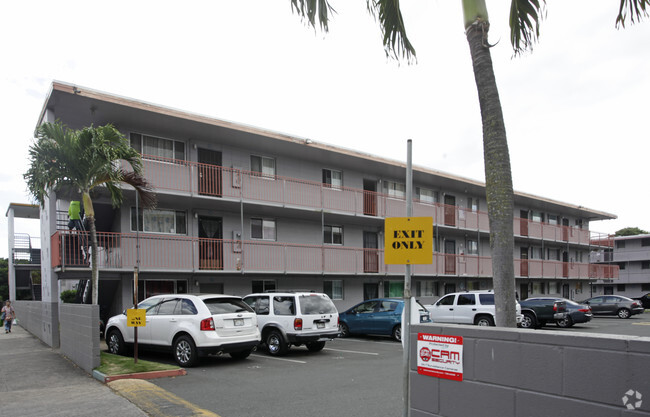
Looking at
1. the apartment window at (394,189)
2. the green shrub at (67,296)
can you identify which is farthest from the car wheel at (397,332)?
the green shrub at (67,296)

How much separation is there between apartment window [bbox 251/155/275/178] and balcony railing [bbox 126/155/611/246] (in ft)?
2.66

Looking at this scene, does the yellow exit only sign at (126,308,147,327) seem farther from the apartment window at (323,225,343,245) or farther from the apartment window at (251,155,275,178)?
the apartment window at (323,225,343,245)

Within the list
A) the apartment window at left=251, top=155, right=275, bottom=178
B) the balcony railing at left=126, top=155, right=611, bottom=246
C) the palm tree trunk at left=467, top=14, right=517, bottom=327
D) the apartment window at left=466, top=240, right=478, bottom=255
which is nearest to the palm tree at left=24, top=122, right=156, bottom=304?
the balcony railing at left=126, top=155, right=611, bottom=246

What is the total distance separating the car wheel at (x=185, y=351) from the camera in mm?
11633

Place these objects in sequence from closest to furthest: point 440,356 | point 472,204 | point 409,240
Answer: point 440,356, point 409,240, point 472,204

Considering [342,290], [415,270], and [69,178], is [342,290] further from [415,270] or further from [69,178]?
[69,178]

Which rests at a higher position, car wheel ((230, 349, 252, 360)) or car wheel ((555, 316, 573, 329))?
car wheel ((230, 349, 252, 360))

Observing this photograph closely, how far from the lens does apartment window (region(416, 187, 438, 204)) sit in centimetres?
2867

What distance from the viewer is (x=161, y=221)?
18188 millimetres

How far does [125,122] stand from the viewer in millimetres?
17266

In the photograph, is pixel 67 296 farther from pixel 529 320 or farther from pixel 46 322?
pixel 529 320

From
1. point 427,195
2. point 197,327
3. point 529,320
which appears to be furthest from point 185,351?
point 427,195

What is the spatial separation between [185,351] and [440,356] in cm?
875

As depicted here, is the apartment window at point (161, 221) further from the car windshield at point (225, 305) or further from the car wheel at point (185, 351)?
the car wheel at point (185, 351)
